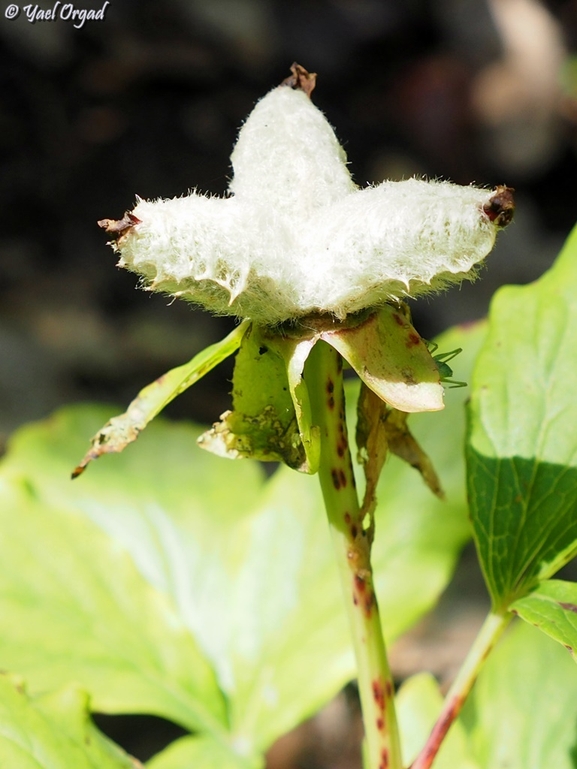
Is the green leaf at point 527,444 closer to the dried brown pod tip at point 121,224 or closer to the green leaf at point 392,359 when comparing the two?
the green leaf at point 392,359

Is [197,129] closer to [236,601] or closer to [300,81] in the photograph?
[236,601]

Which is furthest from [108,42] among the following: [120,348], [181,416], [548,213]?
[548,213]

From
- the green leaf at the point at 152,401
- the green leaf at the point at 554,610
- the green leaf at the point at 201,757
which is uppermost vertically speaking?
the green leaf at the point at 152,401

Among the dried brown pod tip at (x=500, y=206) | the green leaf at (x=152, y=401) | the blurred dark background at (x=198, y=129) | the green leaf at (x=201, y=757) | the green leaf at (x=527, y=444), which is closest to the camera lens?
the dried brown pod tip at (x=500, y=206)

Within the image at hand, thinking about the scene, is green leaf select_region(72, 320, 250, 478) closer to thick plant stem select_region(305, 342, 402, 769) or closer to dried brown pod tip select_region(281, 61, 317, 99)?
thick plant stem select_region(305, 342, 402, 769)

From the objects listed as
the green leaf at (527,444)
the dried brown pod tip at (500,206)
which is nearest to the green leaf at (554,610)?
the green leaf at (527,444)

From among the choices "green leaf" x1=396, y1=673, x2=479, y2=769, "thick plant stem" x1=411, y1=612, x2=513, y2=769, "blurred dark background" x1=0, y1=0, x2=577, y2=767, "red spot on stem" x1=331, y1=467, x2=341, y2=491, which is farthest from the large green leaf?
"blurred dark background" x1=0, y1=0, x2=577, y2=767

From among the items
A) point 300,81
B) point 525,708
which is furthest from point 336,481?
point 525,708
